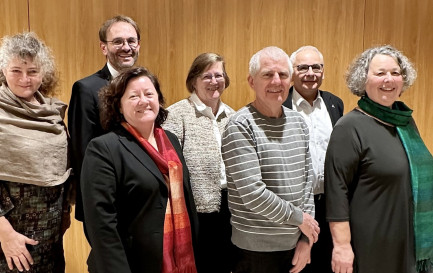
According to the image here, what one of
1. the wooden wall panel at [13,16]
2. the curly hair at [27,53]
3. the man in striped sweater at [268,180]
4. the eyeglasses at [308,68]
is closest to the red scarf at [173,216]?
the man in striped sweater at [268,180]

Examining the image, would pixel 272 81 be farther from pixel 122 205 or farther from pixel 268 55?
pixel 122 205

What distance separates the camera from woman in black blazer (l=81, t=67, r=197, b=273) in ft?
5.45

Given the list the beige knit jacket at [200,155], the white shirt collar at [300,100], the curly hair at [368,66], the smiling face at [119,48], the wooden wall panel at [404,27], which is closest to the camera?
the curly hair at [368,66]

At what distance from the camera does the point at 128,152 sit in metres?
1.76

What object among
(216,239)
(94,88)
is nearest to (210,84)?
(94,88)

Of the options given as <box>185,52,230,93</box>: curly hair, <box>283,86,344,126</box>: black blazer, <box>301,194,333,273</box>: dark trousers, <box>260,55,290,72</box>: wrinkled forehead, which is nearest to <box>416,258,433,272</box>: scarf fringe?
<box>301,194,333,273</box>: dark trousers

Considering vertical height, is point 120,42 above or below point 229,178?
above

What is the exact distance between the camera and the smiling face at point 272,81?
190cm

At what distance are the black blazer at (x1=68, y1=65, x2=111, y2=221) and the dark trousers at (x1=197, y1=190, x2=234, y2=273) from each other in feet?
2.33

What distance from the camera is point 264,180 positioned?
1.88m

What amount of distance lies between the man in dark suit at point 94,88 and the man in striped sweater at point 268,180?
79 centimetres

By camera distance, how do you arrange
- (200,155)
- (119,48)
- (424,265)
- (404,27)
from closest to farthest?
(424,265) < (200,155) < (119,48) < (404,27)

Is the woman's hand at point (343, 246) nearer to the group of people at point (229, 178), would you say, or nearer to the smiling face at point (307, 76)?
the group of people at point (229, 178)

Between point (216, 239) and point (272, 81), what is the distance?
1022 millimetres
